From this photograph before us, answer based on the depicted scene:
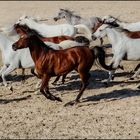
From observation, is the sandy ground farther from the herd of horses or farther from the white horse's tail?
the white horse's tail

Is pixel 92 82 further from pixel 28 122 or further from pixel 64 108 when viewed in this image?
pixel 28 122

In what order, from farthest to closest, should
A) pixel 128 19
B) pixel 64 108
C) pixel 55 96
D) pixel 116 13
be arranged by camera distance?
1. pixel 116 13
2. pixel 128 19
3. pixel 55 96
4. pixel 64 108

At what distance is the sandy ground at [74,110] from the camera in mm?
8469

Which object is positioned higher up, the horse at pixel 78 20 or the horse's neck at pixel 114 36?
the horse's neck at pixel 114 36

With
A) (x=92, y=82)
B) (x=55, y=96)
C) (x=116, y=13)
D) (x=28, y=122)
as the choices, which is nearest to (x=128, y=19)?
(x=116, y=13)

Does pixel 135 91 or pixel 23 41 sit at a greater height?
pixel 23 41

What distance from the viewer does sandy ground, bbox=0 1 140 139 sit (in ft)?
27.8

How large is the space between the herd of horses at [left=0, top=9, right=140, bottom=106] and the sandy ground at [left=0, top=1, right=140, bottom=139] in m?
0.30

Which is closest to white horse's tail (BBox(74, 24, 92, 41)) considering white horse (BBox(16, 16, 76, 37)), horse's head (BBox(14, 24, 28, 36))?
white horse (BBox(16, 16, 76, 37))

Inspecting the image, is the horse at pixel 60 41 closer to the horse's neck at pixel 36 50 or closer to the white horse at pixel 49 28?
the horse's neck at pixel 36 50

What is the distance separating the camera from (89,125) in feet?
28.8

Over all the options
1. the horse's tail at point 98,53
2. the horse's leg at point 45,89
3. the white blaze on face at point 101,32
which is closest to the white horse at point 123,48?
the white blaze on face at point 101,32

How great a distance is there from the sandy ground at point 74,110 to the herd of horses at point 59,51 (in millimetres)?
298

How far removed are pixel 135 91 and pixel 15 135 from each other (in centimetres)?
351
